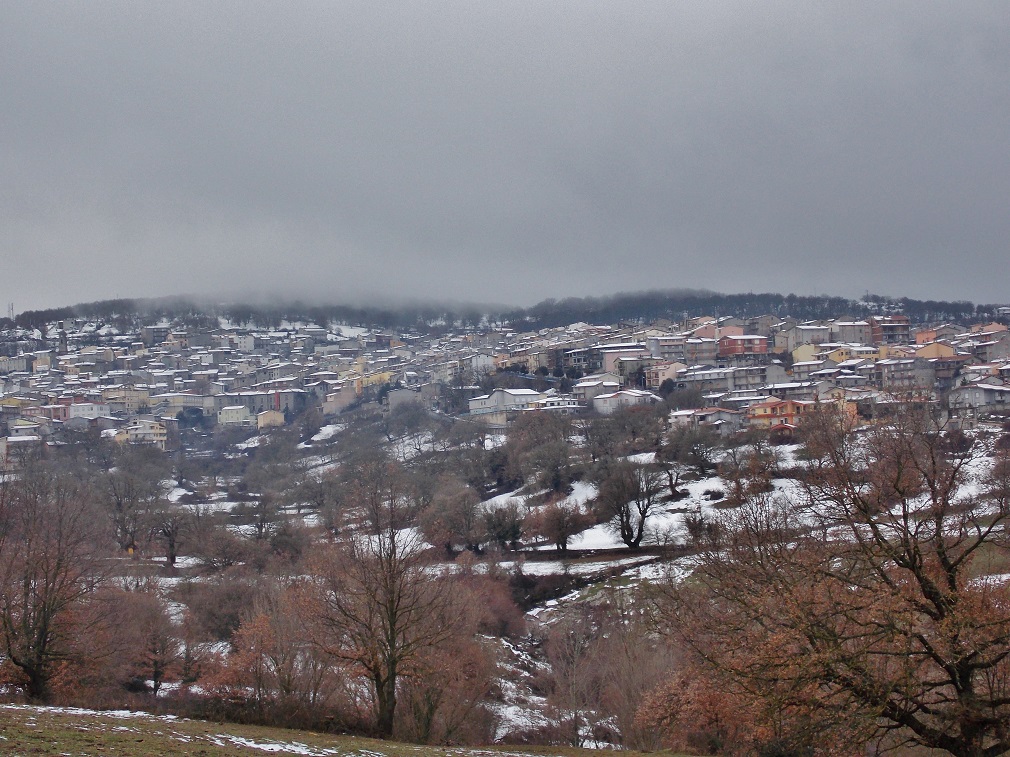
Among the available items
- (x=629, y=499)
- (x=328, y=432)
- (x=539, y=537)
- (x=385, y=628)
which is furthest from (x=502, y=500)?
(x=328, y=432)

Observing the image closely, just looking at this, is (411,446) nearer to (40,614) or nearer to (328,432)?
(328,432)

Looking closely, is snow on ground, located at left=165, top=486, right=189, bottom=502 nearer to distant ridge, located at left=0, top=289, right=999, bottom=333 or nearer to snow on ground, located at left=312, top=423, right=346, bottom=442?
snow on ground, located at left=312, top=423, right=346, bottom=442

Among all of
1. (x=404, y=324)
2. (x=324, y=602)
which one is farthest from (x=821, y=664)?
(x=404, y=324)

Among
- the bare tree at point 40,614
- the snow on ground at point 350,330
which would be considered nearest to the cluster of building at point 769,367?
the bare tree at point 40,614

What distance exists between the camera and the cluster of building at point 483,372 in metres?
81.2

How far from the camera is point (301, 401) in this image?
375ft

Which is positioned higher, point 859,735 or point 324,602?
point 859,735

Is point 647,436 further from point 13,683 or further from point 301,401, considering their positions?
point 301,401

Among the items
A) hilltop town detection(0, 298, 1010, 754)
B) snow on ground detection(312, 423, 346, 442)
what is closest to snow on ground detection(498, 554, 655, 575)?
hilltop town detection(0, 298, 1010, 754)

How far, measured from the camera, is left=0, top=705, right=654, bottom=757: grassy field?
9.62 m

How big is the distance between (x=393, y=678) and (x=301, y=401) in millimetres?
99826

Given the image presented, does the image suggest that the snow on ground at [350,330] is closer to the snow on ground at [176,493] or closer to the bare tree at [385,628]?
the snow on ground at [176,493]

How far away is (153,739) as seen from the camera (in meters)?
11.0

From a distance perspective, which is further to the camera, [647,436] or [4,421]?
[4,421]
